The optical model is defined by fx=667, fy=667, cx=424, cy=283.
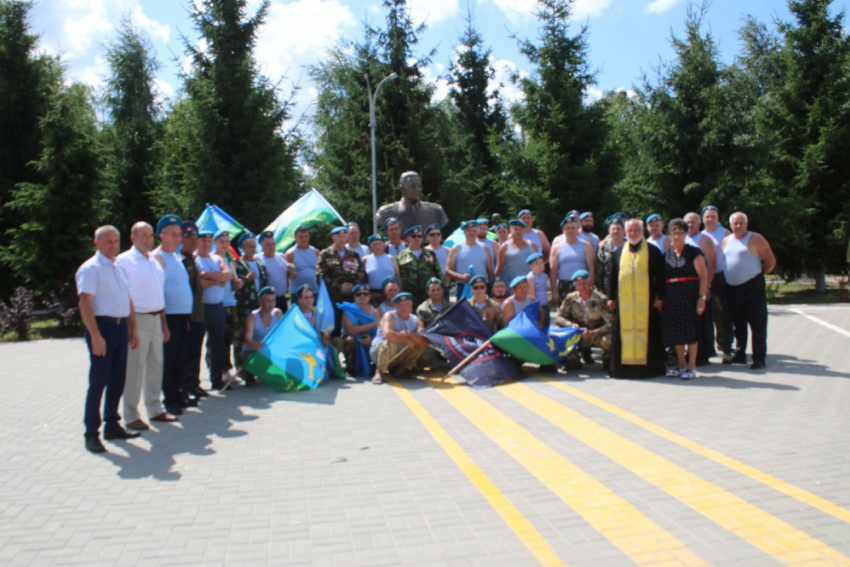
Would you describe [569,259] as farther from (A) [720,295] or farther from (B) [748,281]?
(B) [748,281]

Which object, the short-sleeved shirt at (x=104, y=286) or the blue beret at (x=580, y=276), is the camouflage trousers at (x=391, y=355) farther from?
the short-sleeved shirt at (x=104, y=286)

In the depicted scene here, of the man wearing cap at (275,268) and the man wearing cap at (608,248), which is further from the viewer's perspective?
the man wearing cap at (275,268)

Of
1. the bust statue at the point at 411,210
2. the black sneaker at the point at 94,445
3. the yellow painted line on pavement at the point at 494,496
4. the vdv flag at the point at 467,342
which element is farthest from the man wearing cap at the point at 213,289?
the bust statue at the point at 411,210

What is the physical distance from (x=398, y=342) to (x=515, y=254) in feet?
Result: 8.33

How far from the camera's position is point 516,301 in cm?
922

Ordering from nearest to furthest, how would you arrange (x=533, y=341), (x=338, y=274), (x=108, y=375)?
(x=108, y=375), (x=533, y=341), (x=338, y=274)

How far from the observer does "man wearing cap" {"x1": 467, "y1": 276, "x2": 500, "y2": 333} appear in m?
9.11

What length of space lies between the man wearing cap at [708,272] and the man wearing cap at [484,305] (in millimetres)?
2809

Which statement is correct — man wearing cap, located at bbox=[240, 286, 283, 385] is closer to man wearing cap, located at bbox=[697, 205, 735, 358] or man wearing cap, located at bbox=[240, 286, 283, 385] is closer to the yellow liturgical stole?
the yellow liturgical stole

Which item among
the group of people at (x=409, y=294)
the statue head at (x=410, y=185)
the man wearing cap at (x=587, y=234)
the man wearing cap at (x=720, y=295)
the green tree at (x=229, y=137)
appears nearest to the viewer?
the group of people at (x=409, y=294)

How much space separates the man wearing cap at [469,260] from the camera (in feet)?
32.8

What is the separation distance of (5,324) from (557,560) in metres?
16.5

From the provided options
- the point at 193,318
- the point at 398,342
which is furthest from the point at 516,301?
the point at 193,318

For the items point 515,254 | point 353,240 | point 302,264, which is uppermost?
point 353,240
